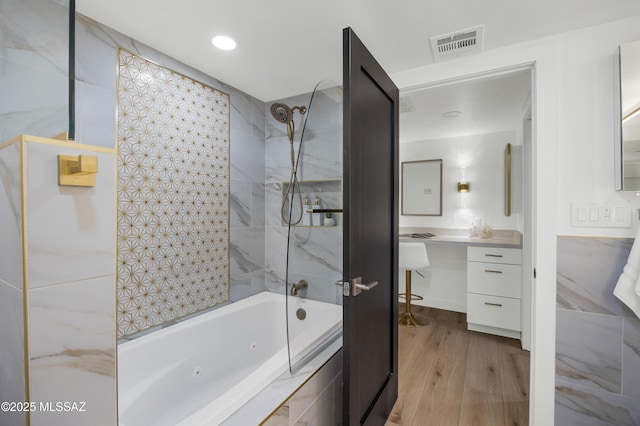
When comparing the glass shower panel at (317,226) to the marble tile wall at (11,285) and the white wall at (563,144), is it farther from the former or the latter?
the white wall at (563,144)

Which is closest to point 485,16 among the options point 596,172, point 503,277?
point 596,172

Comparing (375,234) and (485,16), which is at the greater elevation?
(485,16)

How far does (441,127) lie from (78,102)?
3.20 meters

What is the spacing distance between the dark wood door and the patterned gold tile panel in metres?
1.28

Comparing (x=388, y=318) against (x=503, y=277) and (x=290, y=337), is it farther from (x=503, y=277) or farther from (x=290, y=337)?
(x=503, y=277)

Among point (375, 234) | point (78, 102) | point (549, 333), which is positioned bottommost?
point (549, 333)

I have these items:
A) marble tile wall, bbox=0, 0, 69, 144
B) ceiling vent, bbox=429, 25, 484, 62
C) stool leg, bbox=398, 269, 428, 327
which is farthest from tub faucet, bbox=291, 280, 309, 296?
stool leg, bbox=398, 269, 428, 327

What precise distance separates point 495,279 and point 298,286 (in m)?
2.33

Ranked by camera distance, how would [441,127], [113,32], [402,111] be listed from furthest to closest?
[441,127] → [402,111] → [113,32]

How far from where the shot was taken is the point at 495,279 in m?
2.74

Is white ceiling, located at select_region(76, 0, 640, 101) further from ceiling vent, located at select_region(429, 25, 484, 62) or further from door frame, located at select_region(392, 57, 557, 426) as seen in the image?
door frame, located at select_region(392, 57, 557, 426)

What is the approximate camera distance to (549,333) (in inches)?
56.7

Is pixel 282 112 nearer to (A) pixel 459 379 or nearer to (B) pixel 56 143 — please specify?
(B) pixel 56 143

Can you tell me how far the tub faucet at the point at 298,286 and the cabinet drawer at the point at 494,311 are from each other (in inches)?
88.5
